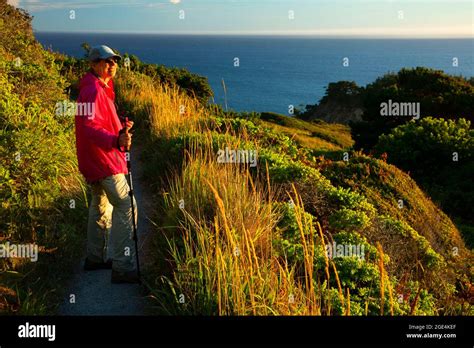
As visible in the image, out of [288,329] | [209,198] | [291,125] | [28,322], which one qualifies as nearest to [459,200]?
[209,198]

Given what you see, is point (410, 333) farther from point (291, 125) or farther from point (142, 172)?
point (291, 125)

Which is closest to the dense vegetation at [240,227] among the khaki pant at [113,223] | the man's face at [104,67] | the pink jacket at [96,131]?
the khaki pant at [113,223]

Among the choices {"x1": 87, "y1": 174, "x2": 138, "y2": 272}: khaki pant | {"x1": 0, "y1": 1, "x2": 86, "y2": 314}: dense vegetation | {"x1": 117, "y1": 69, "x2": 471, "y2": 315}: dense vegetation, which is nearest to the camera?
{"x1": 117, "y1": 69, "x2": 471, "y2": 315}: dense vegetation

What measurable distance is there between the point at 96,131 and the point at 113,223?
111cm

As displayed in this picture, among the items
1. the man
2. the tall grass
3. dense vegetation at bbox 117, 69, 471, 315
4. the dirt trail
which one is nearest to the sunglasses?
the man

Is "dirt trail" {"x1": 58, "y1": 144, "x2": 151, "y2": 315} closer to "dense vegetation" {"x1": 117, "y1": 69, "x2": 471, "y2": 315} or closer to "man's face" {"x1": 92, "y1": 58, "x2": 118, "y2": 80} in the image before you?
"dense vegetation" {"x1": 117, "y1": 69, "x2": 471, "y2": 315}

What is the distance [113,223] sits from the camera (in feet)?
18.2

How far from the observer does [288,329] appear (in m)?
3.55

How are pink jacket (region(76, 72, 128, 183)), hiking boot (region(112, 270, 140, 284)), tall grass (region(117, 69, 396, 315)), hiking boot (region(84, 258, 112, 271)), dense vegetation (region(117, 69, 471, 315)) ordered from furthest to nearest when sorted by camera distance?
hiking boot (region(84, 258, 112, 271)) → hiking boot (region(112, 270, 140, 284)) → pink jacket (region(76, 72, 128, 183)) → dense vegetation (region(117, 69, 471, 315)) → tall grass (region(117, 69, 396, 315))

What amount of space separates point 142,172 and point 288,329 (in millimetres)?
6444

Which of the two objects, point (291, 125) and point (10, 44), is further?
point (291, 125)

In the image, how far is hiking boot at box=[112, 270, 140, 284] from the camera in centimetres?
555

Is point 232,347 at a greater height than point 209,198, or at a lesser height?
lesser

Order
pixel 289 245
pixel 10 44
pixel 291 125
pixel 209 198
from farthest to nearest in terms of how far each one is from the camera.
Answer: pixel 291 125, pixel 10 44, pixel 209 198, pixel 289 245
